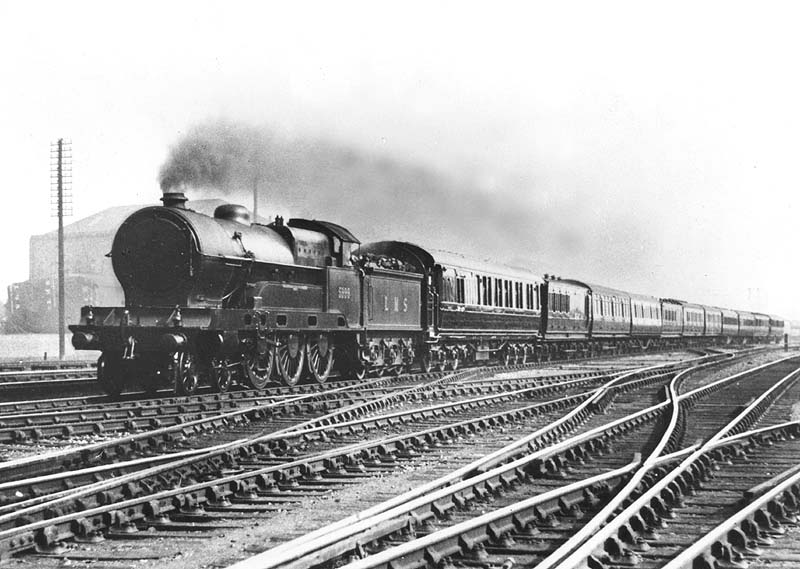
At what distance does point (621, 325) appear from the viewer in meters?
35.9

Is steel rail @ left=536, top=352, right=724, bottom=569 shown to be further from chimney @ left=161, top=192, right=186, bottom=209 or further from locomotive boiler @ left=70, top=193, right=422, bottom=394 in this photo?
chimney @ left=161, top=192, right=186, bottom=209

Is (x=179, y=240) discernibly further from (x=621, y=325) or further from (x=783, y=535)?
(x=621, y=325)

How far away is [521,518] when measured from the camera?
568cm

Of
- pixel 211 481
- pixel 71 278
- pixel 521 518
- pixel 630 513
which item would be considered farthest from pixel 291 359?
pixel 71 278

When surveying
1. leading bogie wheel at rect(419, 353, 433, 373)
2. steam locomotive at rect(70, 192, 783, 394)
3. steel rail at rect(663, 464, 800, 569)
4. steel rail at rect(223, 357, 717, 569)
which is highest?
steam locomotive at rect(70, 192, 783, 394)

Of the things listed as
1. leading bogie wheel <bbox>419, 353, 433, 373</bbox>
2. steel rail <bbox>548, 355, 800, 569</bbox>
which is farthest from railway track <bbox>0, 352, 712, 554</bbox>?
leading bogie wheel <bbox>419, 353, 433, 373</bbox>

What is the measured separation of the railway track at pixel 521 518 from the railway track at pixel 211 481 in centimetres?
125

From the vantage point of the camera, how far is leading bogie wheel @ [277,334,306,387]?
15.0m

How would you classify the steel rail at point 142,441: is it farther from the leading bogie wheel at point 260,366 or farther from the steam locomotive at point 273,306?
the steam locomotive at point 273,306

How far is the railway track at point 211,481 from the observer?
5.49 metres

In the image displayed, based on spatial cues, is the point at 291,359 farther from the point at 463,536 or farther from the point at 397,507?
the point at 463,536

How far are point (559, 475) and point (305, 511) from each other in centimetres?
252

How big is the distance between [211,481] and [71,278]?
61.4 meters

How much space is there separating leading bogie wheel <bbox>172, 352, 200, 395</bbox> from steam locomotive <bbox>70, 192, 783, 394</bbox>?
0.8 inches
